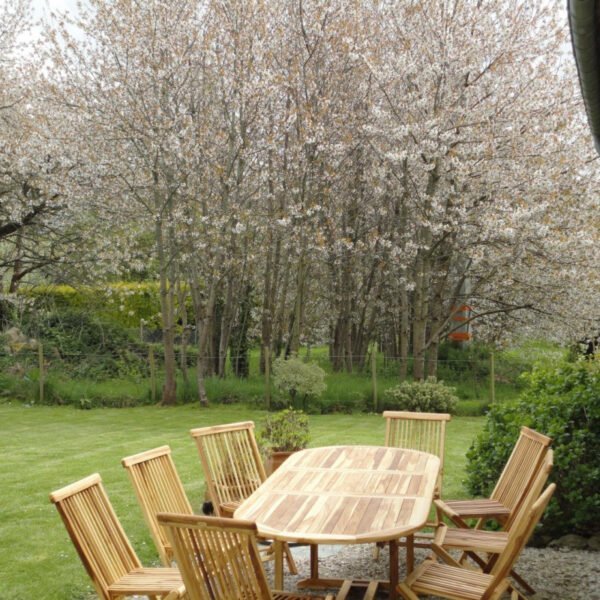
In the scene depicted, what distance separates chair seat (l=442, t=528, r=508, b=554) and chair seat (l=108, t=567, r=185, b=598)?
158 centimetres

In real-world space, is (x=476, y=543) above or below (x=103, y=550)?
below

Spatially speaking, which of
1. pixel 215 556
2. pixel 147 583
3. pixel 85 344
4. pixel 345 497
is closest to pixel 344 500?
pixel 345 497

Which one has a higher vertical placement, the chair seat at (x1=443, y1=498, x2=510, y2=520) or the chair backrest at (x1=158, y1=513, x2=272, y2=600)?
the chair backrest at (x1=158, y1=513, x2=272, y2=600)

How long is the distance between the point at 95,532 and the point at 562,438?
3796 mm

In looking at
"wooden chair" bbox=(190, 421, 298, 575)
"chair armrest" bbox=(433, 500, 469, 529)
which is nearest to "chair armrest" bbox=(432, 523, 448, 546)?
"chair armrest" bbox=(433, 500, 469, 529)

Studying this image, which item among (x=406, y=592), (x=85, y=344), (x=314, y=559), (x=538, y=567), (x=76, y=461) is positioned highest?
(x=85, y=344)

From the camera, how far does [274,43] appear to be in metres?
15.2

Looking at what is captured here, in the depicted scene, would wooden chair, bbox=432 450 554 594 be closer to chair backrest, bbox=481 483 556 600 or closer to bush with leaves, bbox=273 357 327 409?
chair backrest, bbox=481 483 556 600

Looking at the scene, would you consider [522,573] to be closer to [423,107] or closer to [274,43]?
[423,107]

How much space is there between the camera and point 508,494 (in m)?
5.22

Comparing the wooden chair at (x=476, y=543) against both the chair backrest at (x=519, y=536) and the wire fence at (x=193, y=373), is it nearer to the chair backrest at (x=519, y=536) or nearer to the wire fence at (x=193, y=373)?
the chair backrest at (x=519, y=536)

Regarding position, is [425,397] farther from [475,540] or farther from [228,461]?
[475,540]

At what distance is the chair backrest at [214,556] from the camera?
292 cm

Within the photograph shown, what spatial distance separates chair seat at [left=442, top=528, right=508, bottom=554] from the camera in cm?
430
